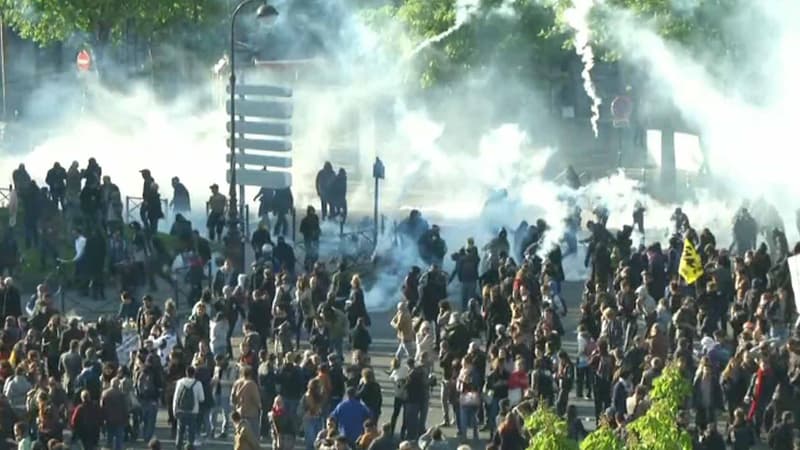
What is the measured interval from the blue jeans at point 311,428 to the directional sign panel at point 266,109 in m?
→ 9.86

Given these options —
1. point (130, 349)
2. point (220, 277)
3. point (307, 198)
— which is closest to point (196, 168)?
point (307, 198)

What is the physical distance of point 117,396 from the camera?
101 feet

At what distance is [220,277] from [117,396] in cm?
839

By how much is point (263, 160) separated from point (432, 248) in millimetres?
3478

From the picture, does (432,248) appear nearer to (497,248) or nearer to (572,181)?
(497,248)

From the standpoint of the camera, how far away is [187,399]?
31188mm

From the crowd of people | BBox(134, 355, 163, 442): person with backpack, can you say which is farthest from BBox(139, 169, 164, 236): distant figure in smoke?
BBox(134, 355, 163, 442): person with backpack

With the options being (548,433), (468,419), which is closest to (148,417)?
(468,419)

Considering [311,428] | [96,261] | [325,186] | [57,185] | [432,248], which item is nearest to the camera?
[311,428]

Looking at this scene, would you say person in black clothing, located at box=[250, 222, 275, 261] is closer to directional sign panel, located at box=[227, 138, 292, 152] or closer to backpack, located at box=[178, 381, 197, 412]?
directional sign panel, located at box=[227, 138, 292, 152]

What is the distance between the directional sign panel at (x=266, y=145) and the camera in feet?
132

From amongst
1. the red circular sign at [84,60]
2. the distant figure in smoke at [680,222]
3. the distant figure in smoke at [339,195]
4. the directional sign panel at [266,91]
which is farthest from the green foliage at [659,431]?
the red circular sign at [84,60]

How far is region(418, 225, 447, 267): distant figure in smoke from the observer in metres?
42.2

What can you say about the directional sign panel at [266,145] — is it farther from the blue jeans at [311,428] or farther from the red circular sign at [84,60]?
the red circular sign at [84,60]
